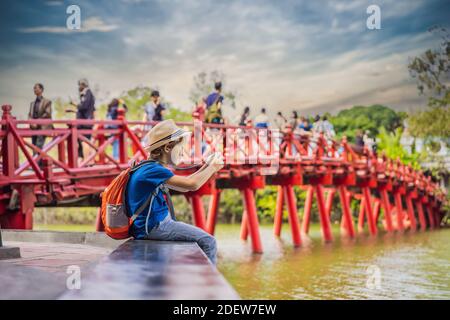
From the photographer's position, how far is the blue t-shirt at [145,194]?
3.25m

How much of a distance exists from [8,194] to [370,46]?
75.8 feet

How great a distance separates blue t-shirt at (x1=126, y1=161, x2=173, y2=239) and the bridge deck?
425 millimetres

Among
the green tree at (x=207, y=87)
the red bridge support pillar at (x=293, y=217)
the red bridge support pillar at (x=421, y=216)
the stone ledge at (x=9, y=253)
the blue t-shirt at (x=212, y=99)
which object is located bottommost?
the red bridge support pillar at (x=421, y=216)

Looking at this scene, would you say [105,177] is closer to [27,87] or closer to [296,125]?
[296,125]

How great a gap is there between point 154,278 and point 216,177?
11.5 metres

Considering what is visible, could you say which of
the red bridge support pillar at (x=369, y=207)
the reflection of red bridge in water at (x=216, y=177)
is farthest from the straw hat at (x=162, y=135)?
the red bridge support pillar at (x=369, y=207)

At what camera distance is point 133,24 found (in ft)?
102

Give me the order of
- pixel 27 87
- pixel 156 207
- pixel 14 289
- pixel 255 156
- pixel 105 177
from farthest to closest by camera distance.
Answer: pixel 27 87 < pixel 255 156 < pixel 105 177 < pixel 156 207 < pixel 14 289

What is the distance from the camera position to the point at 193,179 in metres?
3.33

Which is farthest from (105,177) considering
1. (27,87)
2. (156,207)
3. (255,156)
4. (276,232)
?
(27,87)

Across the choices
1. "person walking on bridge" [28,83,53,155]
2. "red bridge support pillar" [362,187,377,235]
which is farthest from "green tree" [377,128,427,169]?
"person walking on bridge" [28,83,53,155]

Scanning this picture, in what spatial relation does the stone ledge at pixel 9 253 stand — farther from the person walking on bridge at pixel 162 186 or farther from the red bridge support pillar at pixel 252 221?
the red bridge support pillar at pixel 252 221

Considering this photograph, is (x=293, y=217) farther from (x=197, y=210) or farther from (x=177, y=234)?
(x=177, y=234)

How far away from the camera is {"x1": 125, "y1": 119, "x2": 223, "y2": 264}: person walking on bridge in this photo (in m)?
3.28
